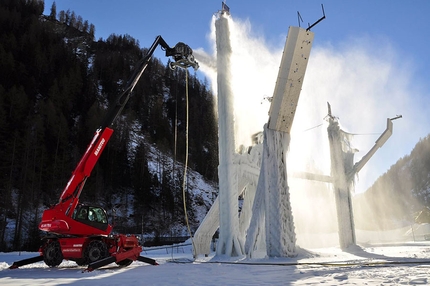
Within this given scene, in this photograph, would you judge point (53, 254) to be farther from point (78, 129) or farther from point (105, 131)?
point (78, 129)

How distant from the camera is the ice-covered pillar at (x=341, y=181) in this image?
60.7 feet

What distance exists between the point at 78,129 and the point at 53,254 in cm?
3766

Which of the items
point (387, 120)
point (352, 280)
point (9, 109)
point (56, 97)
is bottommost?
point (352, 280)

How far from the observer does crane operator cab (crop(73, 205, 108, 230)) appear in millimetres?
12461

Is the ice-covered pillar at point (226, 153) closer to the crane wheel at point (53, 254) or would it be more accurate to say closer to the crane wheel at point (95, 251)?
A: the crane wheel at point (95, 251)

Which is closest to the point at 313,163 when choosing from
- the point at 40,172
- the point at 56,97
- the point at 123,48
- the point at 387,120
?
the point at 387,120

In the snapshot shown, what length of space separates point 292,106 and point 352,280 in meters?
8.16

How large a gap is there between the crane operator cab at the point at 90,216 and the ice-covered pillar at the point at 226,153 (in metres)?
5.29

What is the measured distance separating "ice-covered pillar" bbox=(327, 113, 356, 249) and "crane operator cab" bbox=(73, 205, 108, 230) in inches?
493

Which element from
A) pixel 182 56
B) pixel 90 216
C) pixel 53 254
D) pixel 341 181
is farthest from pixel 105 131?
pixel 341 181

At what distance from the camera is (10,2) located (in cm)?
6531

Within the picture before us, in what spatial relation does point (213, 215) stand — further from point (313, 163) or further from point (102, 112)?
point (102, 112)

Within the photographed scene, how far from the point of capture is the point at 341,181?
758 inches

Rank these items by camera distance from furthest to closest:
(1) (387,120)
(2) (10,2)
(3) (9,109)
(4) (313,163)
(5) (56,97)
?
(2) (10,2), (5) (56,97), (3) (9,109), (4) (313,163), (1) (387,120)
